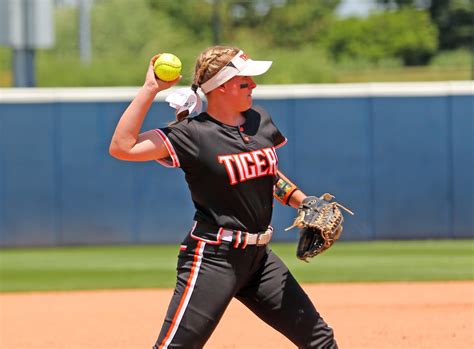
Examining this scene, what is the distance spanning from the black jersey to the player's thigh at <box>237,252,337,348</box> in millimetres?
252

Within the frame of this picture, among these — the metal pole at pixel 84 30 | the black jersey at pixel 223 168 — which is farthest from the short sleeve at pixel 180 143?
the metal pole at pixel 84 30

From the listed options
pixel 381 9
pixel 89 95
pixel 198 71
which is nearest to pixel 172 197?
pixel 89 95

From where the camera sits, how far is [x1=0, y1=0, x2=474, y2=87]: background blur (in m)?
22.1

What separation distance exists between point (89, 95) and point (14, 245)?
90.3 inches

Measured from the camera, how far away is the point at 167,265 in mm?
11727

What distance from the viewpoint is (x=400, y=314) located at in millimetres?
8086

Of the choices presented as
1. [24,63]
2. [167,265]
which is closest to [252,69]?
[167,265]

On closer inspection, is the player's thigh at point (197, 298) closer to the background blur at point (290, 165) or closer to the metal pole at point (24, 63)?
the background blur at point (290, 165)

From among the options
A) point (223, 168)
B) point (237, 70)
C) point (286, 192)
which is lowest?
point (286, 192)

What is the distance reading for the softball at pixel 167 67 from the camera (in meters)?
4.26

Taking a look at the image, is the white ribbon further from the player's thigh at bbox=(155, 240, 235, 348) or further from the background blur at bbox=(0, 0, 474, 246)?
the background blur at bbox=(0, 0, 474, 246)

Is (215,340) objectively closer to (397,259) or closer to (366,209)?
(397,259)

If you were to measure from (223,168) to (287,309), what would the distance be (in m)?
0.69

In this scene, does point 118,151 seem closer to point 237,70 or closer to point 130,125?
point 130,125
